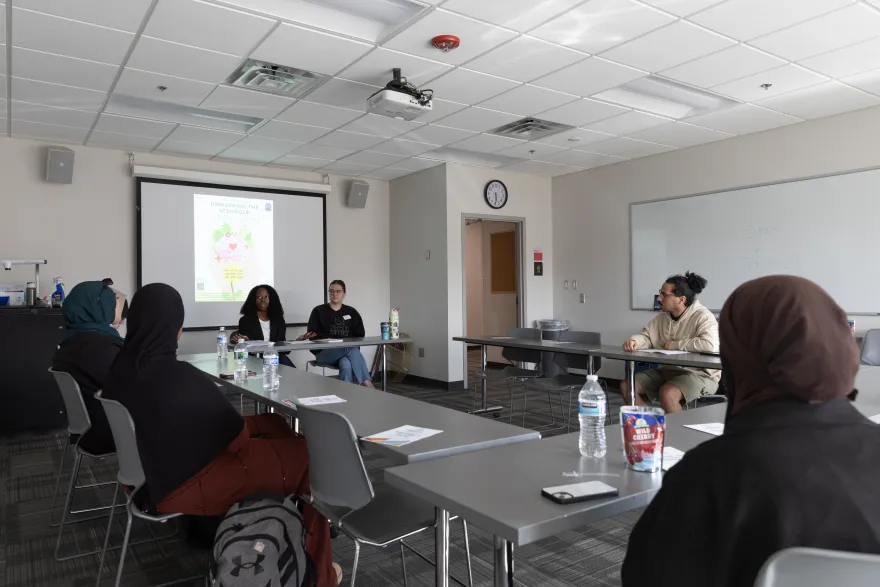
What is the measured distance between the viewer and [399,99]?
13.0 ft

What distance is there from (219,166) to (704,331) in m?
5.06

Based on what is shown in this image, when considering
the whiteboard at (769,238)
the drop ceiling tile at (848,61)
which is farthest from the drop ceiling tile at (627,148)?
the drop ceiling tile at (848,61)

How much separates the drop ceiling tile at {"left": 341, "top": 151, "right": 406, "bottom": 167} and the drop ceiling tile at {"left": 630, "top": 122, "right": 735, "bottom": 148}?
2411 mm

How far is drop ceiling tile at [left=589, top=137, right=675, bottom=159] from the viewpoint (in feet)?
19.4

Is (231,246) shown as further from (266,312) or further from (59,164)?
(59,164)

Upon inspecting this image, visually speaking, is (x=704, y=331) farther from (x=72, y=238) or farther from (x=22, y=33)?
(x=72, y=238)

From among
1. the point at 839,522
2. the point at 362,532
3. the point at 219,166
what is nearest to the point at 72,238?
the point at 219,166

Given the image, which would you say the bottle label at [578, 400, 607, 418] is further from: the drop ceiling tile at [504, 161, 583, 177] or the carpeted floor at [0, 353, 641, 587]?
the drop ceiling tile at [504, 161, 583, 177]

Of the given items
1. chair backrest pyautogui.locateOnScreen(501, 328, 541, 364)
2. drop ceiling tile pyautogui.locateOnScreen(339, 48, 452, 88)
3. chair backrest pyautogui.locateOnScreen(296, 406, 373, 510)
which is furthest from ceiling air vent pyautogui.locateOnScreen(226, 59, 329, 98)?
chair backrest pyautogui.locateOnScreen(296, 406, 373, 510)

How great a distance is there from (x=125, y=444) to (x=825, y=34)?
4.11m

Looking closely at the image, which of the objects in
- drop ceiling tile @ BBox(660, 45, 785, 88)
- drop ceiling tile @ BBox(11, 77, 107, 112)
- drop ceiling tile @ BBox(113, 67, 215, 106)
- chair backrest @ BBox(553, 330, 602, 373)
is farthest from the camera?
chair backrest @ BBox(553, 330, 602, 373)

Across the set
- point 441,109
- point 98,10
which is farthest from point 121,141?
point 441,109

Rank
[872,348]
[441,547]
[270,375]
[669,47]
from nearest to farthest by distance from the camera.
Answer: [441,547] < [270,375] < [669,47] < [872,348]

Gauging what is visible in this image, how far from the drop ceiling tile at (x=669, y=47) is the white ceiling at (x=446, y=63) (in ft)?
0.04
